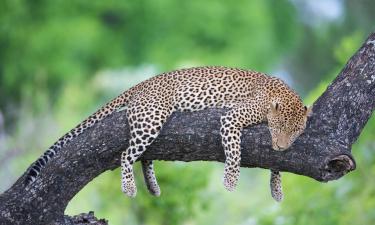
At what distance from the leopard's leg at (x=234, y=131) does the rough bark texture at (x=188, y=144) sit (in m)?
0.06

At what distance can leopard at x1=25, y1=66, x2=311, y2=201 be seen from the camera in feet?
22.2

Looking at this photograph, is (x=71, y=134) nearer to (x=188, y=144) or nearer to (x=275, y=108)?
(x=188, y=144)

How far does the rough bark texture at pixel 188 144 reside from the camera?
671 cm

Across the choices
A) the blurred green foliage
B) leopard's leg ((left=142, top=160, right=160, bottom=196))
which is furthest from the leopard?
the blurred green foliage

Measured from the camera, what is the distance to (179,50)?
25734 millimetres

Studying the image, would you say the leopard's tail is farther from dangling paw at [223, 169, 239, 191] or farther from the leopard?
dangling paw at [223, 169, 239, 191]

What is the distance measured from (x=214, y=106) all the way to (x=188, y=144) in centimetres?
39

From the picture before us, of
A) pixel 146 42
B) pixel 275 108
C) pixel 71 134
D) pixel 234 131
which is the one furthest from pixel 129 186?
pixel 146 42

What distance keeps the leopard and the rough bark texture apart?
0.06 m

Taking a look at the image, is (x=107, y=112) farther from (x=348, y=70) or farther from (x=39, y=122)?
(x=39, y=122)

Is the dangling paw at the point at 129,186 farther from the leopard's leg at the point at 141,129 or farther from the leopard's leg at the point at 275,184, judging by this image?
the leopard's leg at the point at 275,184

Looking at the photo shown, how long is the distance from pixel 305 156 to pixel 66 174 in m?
1.50

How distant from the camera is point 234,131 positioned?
263 inches

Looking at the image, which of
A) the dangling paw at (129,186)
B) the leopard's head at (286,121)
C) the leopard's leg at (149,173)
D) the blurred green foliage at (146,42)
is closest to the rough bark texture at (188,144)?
the leopard's head at (286,121)
